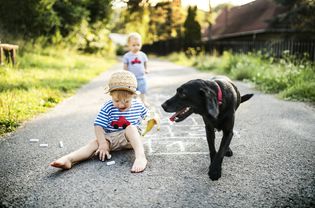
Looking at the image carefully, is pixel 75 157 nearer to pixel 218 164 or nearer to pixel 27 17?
pixel 218 164

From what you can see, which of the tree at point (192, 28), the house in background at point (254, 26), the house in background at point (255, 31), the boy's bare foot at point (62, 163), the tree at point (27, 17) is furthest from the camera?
the tree at point (192, 28)

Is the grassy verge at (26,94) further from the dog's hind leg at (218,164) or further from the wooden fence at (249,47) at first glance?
the wooden fence at (249,47)

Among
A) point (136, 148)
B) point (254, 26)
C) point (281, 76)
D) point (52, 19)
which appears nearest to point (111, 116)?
point (136, 148)

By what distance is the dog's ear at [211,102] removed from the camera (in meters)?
2.85

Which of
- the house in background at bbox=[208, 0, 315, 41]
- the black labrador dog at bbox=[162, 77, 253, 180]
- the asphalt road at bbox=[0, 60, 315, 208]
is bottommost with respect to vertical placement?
the asphalt road at bbox=[0, 60, 315, 208]

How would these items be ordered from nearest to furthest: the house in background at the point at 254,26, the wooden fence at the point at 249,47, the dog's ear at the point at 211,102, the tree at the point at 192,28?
the dog's ear at the point at 211,102, the wooden fence at the point at 249,47, the house in background at the point at 254,26, the tree at the point at 192,28

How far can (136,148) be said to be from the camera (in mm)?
3518

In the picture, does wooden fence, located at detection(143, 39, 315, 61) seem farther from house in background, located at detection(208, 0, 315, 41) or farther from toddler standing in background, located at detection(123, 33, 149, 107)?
toddler standing in background, located at detection(123, 33, 149, 107)

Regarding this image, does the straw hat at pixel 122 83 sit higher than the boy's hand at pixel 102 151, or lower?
higher

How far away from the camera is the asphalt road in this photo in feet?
8.52

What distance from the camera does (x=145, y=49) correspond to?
5228 cm

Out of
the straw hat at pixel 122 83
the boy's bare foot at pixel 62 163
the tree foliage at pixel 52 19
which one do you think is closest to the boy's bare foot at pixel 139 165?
the boy's bare foot at pixel 62 163

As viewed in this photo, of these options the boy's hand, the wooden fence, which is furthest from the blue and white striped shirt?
the wooden fence

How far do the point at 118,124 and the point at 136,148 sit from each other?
38 cm
